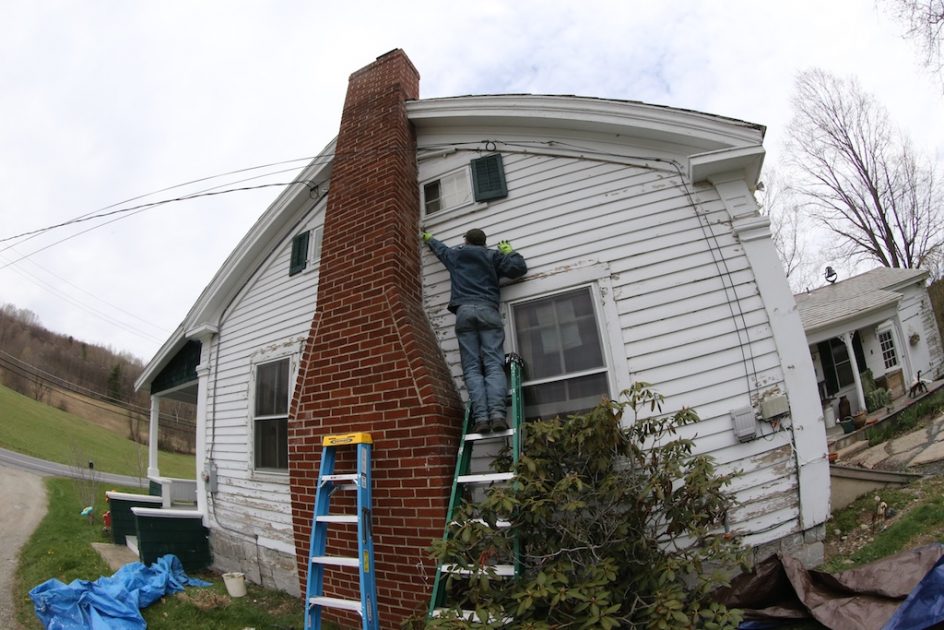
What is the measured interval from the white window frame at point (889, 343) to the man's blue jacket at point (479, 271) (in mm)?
13312

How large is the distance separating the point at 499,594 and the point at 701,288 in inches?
117

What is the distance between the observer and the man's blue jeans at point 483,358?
3.91 metres

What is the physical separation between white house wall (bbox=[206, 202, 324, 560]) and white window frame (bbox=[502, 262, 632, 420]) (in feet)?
9.62

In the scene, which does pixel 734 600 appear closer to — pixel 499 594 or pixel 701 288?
pixel 499 594

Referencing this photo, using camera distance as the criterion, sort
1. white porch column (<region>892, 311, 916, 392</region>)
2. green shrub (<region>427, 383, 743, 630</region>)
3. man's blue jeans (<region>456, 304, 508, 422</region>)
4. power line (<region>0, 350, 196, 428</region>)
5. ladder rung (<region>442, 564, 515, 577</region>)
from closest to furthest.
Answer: green shrub (<region>427, 383, 743, 630</region>)
ladder rung (<region>442, 564, 515, 577</region>)
man's blue jeans (<region>456, 304, 508, 422</region>)
white porch column (<region>892, 311, 916, 392</region>)
power line (<region>0, 350, 196, 428</region>)

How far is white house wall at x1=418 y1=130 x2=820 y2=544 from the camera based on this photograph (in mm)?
3836

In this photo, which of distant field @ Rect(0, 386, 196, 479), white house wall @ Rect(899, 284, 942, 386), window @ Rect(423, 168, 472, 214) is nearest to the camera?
window @ Rect(423, 168, 472, 214)

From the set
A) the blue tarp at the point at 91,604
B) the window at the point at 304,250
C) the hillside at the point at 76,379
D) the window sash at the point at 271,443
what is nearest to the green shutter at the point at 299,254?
the window at the point at 304,250

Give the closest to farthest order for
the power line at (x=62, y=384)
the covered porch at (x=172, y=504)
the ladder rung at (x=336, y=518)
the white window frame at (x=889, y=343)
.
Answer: the ladder rung at (x=336, y=518), the covered porch at (x=172, y=504), the white window frame at (x=889, y=343), the power line at (x=62, y=384)

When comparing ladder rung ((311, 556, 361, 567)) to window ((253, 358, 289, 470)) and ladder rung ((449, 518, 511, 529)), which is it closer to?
ladder rung ((449, 518, 511, 529))

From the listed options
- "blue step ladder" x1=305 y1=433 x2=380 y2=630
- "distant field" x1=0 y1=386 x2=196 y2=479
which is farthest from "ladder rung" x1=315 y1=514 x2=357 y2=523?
"distant field" x1=0 y1=386 x2=196 y2=479

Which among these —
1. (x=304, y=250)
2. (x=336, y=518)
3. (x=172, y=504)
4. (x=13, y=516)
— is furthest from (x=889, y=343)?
(x=13, y=516)

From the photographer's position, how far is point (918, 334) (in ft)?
43.2

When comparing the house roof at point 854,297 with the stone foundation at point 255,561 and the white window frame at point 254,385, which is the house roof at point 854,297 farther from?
A: the stone foundation at point 255,561
